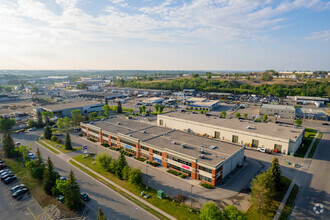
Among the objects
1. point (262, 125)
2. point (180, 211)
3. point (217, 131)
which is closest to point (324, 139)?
point (262, 125)

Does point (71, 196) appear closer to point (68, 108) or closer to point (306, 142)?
point (306, 142)

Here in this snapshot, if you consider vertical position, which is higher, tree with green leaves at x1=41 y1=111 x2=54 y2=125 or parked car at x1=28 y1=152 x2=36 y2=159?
tree with green leaves at x1=41 y1=111 x2=54 y2=125

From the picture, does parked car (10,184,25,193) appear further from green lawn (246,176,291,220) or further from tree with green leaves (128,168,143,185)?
green lawn (246,176,291,220)

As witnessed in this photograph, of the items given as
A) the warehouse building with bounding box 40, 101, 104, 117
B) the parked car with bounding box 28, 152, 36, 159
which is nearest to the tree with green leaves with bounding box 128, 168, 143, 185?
the parked car with bounding box 28, 152, 36, 159

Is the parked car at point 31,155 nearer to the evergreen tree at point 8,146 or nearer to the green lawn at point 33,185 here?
the green lawn at point 33,185

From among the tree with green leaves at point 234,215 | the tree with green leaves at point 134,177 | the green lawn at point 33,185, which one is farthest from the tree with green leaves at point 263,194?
the green lawn at point 33,185

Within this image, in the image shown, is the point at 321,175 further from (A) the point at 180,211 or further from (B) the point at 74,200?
(B) the point at 74,200
